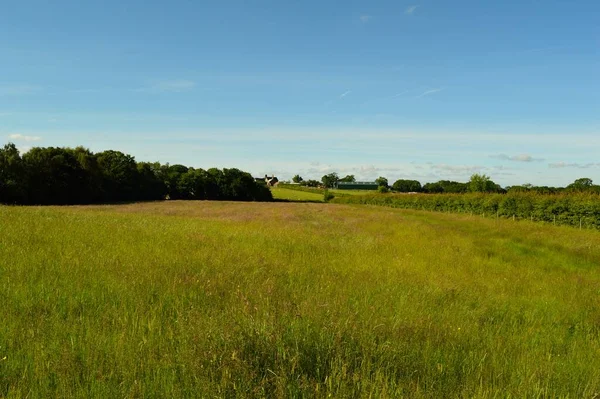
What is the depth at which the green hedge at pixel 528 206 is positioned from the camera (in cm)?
3394

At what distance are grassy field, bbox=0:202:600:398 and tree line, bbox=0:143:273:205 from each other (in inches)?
2025

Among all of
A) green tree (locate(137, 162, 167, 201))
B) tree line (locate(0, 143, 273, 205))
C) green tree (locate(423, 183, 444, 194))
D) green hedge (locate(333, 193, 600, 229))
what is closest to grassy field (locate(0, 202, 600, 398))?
green hedge (locate(333, 193, 600, 229))

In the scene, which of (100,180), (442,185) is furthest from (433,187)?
(100,180)

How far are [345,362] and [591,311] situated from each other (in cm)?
697

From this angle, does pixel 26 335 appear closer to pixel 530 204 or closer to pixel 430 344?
pixel 430 344

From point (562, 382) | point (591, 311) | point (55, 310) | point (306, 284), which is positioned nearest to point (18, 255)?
point (55, 310)

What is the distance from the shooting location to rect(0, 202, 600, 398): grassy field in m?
2.93

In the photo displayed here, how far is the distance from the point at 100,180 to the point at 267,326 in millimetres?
68927

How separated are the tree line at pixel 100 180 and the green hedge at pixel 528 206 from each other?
4804 centimetres

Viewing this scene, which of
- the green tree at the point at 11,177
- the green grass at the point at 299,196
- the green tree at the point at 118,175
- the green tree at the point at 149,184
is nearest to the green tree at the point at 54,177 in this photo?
the green tree at the point at 11,177

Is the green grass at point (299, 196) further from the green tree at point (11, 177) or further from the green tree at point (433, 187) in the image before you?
Result: the green tree at point (11, 177)

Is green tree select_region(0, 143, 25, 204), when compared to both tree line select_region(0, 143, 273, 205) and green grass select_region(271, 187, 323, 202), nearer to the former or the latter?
tree line select_region(0, 143, 273, 205)

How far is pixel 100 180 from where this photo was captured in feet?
205

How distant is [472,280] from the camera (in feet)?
29.2
